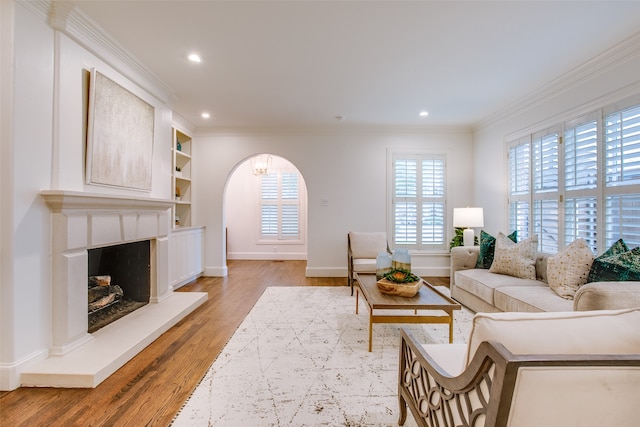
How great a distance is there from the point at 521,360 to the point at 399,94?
3.69m

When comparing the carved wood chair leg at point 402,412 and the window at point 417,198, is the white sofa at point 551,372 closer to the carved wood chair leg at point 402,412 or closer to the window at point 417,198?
the carved wood chair leg at point 402,412

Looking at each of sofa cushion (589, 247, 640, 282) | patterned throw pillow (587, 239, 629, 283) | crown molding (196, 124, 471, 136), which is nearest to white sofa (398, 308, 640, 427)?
sofa cushion (589, 247, 640, 282)

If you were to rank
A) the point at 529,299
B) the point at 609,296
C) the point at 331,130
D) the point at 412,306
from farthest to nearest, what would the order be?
the point at 331,130, the point at 529,299, the point at 412,306, the point at 609,296

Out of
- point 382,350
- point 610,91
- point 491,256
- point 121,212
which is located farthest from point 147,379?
point 610,91

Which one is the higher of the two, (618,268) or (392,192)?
(392,192)

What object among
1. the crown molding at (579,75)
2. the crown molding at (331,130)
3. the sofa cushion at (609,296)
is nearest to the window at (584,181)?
the crown molding at (579,75)

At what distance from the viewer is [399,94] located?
151 inches

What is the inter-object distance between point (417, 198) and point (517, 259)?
231 centimetres

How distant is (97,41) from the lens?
8.43 feet

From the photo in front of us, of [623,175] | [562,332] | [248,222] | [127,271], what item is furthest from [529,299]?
[248,222]

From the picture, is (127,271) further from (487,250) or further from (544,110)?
(544,110)

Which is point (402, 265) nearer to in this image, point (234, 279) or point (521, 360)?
point (521, 360)

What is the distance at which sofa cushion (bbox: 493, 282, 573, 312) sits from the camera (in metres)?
2.34

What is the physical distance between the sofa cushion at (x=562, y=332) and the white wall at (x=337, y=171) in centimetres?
442
